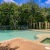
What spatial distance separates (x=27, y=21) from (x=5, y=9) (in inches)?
161

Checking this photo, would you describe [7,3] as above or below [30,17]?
above

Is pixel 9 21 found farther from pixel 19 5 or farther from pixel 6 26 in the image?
pixel 19 5

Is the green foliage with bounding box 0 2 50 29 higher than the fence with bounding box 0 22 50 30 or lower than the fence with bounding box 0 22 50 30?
higher

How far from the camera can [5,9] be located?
1049 inches

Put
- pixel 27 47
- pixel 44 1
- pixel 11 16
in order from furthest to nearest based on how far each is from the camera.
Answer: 1. pixel 44 1
2. pixel 11 16
3. pixel 27 47

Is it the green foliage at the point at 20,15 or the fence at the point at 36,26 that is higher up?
the green foliage at the point at 20,15

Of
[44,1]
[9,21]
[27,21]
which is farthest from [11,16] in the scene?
[44,1]

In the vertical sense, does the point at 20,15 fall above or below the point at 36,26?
above

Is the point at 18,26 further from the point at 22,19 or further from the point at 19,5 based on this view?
the point at 19,5

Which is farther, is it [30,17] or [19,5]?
[19,5]

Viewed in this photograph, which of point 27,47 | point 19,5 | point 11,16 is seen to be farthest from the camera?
point 19,5

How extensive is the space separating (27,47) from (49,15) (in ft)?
62.0

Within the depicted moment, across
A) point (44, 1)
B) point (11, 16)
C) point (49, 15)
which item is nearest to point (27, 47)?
point (11, 16)

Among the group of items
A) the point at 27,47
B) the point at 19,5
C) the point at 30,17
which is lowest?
the point at 27,47
